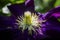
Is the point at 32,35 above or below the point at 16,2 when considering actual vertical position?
below

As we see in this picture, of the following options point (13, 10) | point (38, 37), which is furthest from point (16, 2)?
point (38, 37)

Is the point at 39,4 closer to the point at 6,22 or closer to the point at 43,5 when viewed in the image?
the point at 43,5

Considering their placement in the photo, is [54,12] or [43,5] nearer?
[54,12]

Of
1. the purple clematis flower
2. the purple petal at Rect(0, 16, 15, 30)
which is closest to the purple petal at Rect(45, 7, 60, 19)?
the purple clematis flower

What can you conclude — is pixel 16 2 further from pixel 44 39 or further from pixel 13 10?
pixel 44 39

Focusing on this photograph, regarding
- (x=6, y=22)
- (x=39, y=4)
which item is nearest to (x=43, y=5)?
(x=39, y=4)

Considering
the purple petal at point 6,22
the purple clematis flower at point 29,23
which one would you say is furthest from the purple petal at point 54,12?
the purple petal at point 6,22

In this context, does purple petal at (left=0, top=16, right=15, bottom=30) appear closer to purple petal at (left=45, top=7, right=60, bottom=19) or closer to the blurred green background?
the blurred green background

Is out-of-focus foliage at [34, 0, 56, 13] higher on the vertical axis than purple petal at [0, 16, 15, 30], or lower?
higher
